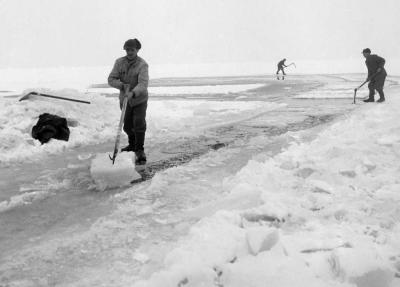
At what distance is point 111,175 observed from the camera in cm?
498

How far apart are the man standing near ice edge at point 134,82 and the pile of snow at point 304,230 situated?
1.85 m

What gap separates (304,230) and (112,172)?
95.2 inches

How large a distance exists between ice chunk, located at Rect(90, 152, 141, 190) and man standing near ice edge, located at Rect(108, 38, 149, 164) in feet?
3.90

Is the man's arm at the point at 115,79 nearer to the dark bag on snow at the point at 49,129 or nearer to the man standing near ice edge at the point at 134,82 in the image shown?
the man standing near ice edge at the point at 134,82

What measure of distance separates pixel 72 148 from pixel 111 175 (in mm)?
2869

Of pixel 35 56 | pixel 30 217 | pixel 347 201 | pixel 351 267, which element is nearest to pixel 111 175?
pixel 30 217

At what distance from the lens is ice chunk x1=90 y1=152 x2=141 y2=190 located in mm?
4984

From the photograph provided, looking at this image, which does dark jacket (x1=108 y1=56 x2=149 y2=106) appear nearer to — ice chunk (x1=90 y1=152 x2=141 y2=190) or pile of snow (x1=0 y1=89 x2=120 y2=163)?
ice chunk (x1=90 y1=152 x2=141 y2=190)

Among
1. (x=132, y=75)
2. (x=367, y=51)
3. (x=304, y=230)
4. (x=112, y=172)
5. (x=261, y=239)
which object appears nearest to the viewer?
(x=261, y=239)

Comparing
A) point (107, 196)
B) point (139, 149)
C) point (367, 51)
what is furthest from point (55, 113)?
point (367, 51)

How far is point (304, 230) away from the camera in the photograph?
3.44 meters

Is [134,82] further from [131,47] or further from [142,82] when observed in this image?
[131,47]

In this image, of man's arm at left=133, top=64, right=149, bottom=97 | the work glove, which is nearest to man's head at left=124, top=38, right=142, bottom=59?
man's arm at left=133, top=64, right=149, bottom=97

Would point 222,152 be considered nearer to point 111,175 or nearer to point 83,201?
point 111,175
